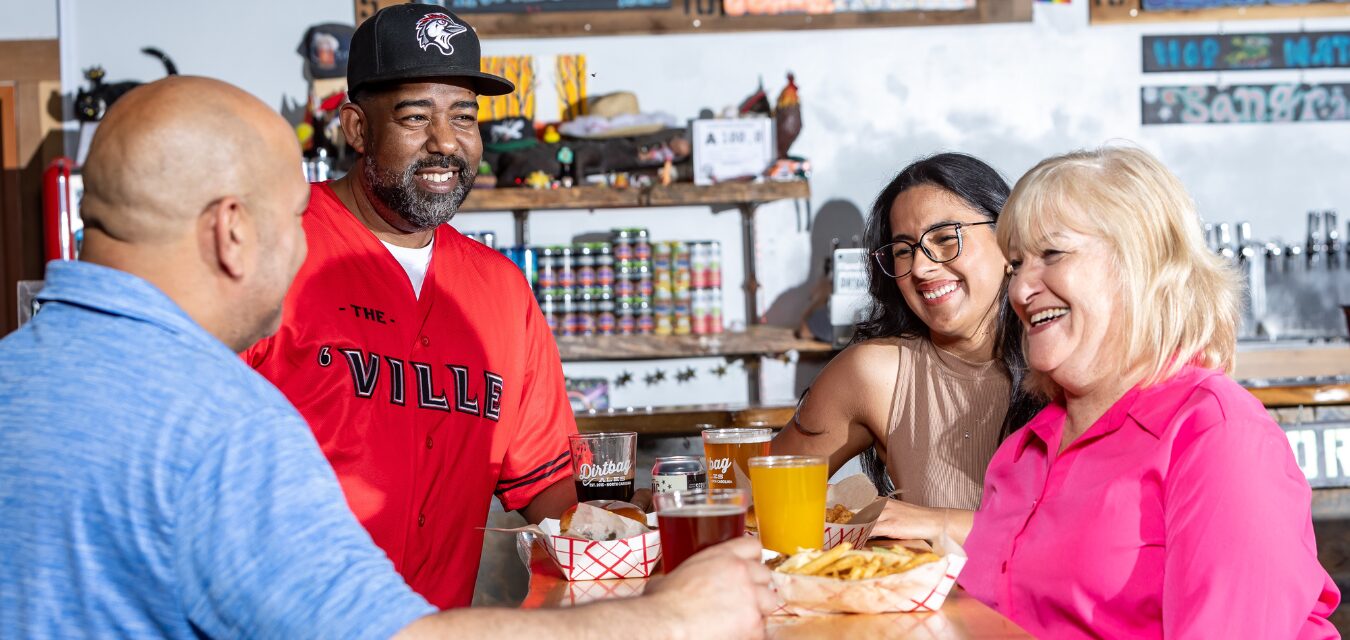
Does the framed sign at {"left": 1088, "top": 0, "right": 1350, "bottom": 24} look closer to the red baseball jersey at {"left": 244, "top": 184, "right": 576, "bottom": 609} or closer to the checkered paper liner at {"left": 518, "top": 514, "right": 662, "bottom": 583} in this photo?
the red baseball jersey at {"left": 244, "top": 184, "right": 576, "bottom": 609}

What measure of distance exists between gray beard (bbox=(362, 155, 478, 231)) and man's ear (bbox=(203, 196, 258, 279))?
121 centimetres

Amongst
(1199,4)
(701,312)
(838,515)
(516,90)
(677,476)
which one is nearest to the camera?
(838,515)

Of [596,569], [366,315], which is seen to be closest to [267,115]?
[596,569]

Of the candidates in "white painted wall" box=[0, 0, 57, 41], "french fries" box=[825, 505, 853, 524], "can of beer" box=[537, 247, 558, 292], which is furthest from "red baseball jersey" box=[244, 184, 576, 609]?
"white painted wall" box=[0, 0, 57, 41]

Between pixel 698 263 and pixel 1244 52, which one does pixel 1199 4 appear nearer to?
pixel 1244 52

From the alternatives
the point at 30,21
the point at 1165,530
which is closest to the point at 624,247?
the point at 30,21

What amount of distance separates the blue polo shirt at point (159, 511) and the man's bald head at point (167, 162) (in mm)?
89

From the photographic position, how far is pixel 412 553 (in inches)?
85.0

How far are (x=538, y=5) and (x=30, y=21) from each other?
2450 millimetres

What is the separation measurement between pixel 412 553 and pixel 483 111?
3.89 meters

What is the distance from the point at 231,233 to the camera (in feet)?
3.40

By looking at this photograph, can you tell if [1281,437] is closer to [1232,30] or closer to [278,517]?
[278,517]

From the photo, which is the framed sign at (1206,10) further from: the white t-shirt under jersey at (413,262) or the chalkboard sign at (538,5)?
the white t-shirt under jersey at (413,262)

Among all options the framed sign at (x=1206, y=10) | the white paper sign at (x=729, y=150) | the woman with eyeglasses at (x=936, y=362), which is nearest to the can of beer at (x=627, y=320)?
the white paper sign at (x=729, y=150)
